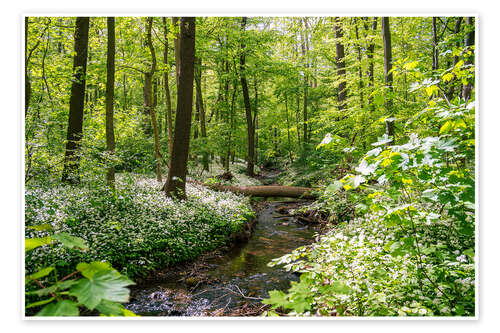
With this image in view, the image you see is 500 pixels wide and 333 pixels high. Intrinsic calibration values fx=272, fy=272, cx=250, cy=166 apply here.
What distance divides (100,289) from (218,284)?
4.05 meters

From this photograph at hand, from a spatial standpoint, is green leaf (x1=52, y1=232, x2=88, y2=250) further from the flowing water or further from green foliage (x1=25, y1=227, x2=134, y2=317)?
the flowing water

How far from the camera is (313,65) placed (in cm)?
1720

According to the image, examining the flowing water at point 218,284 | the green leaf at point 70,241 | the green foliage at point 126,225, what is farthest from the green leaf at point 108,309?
the green foliage at point 126,225

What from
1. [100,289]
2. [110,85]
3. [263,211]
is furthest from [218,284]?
[263,211]

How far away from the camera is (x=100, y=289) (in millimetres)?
1126

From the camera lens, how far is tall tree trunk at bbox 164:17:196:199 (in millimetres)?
7254

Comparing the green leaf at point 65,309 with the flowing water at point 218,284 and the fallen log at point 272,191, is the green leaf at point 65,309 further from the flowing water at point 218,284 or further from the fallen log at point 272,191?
the fallen log at point 272,191

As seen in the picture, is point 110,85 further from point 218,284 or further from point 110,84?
point 218,284

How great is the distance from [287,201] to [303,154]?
3294mm

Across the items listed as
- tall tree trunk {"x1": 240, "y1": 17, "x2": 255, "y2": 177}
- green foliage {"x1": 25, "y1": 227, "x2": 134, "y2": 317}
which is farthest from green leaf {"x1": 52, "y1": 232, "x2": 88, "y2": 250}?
tall tree trunk {"x1": 240, "y1": 17, "x2": 255, "y2": 177}

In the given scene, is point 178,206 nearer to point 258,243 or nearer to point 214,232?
point 214,232

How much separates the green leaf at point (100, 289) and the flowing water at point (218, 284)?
289cm

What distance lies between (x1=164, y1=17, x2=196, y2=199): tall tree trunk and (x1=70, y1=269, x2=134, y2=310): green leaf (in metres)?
6.36

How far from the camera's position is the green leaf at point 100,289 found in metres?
1.09
